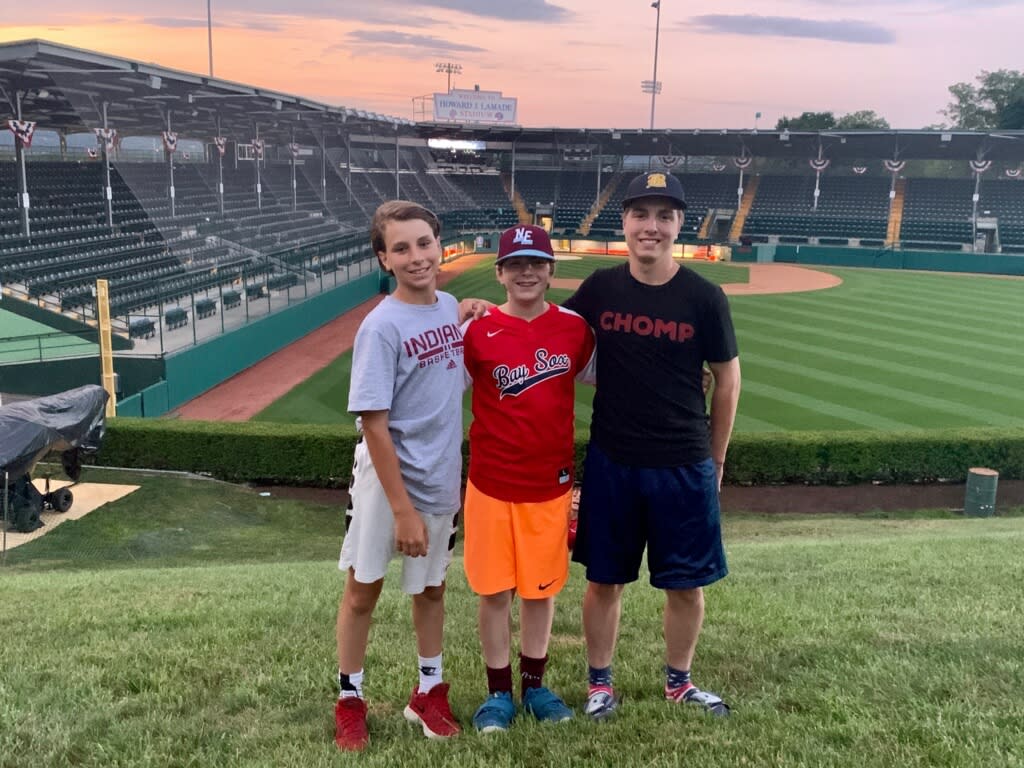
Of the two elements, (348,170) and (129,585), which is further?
(348,170)

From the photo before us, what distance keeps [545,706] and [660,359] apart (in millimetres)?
1534

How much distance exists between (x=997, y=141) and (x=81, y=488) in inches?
2099

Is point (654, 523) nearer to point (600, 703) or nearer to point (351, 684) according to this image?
point (600, 703)

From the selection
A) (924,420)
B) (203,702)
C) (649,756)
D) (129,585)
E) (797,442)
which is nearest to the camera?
(649,756)

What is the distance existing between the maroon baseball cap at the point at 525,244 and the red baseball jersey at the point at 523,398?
0.81 ft

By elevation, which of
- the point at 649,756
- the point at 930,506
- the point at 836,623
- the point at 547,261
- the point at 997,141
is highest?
the point at 997,141

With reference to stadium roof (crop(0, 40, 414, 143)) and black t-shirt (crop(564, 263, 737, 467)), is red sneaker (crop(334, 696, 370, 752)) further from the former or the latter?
stadium roof (crop(0, 40, 414, 143))

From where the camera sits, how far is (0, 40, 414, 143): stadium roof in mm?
20141

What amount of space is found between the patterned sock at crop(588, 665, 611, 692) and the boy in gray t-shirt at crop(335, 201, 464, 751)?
0.65 meters

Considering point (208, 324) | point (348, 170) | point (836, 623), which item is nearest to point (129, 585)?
point (836, 623)

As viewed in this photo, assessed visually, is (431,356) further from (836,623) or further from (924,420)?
(924,420)

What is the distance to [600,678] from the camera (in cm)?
361

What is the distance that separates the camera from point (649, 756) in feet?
9.78

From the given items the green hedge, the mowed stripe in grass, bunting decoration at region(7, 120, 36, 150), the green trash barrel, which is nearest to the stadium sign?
the mowed stripe in grass
